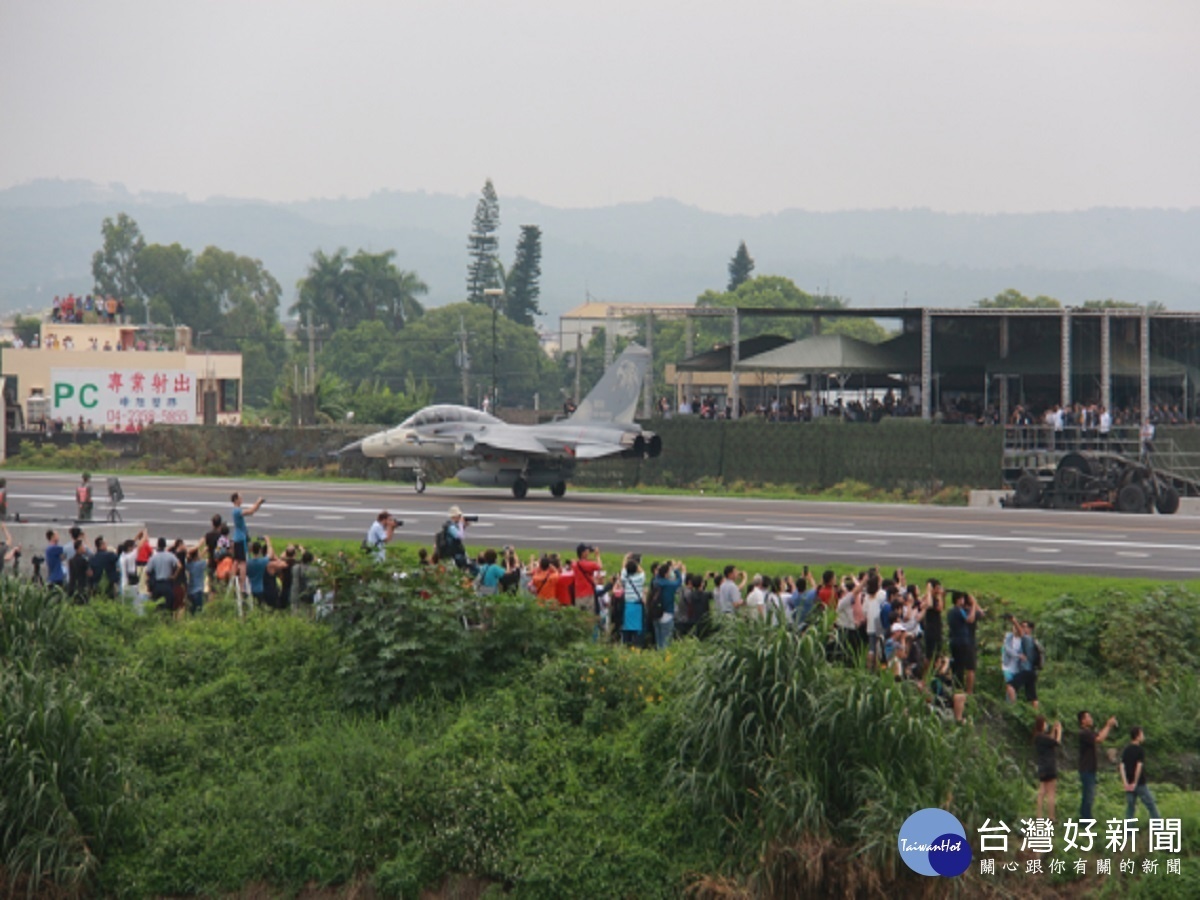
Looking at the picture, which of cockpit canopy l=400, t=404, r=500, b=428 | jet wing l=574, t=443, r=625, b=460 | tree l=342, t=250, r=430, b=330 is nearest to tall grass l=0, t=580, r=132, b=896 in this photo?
jet wing l=574, t=443, r=625, b=460

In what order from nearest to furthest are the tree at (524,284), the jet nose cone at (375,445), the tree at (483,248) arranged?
the jet nose cone at (375,445) < the tree at (524,284) < the tree at (483,248)

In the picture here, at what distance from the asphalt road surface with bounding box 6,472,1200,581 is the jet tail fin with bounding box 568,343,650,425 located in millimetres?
2971

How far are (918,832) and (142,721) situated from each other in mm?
11603

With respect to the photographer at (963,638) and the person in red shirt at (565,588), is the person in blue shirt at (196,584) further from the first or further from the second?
the photographer at (963,638)

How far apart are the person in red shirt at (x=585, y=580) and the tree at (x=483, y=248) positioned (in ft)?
462

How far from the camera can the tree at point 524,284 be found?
156 m

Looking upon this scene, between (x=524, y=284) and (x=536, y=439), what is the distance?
376ft

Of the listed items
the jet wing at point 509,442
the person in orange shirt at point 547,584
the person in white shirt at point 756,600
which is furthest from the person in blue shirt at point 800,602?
the jet wing at point 509,442

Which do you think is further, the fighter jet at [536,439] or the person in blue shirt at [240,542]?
the fighter jet at [536,439]

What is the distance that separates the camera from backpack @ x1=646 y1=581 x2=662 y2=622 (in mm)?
21156

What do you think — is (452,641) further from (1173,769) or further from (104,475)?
(104,475)

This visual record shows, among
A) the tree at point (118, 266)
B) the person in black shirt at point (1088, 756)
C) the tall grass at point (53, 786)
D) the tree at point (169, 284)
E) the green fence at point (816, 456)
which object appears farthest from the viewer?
the tree at point (118, 266)

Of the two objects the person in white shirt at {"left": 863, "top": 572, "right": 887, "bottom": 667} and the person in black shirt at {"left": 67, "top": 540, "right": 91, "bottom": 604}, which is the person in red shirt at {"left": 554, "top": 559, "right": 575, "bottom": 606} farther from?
the person in black shirt at {"left": 67, "top": 540, "right": 91, "bottom": 604}

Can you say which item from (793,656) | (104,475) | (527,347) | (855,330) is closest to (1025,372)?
(104,475)
